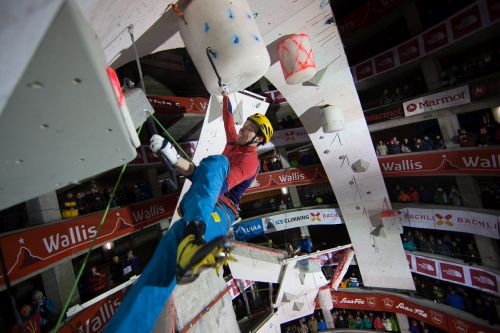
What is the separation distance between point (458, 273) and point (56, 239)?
14.0 meters

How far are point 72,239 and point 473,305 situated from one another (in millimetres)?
14515

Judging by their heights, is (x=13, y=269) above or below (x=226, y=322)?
above

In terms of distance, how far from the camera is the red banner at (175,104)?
40.9 feet

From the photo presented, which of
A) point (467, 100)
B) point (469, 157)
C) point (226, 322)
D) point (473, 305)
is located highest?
point (467, 100)

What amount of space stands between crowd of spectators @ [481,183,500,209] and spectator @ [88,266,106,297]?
535 inches

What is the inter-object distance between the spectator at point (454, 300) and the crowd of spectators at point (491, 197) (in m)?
3.90

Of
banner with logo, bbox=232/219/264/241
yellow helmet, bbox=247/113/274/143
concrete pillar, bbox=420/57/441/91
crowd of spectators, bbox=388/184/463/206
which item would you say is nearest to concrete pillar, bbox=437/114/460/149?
concrete pillar, bbox=420/57/441/91

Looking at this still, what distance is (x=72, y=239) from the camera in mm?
7156

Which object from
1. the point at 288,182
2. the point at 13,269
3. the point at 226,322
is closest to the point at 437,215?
the point at 288,182

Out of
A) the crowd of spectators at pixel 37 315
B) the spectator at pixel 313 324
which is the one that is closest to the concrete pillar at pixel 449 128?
the spectator at pixel 313 324

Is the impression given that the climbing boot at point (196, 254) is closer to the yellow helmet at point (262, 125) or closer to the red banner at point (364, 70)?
the yellow helmet at point (262, 125)

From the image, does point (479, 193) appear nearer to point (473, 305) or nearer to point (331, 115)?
point (473, 305)

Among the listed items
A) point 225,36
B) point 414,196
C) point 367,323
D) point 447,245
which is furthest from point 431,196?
point 225,36

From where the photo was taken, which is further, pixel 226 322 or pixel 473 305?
pixel 473 305
